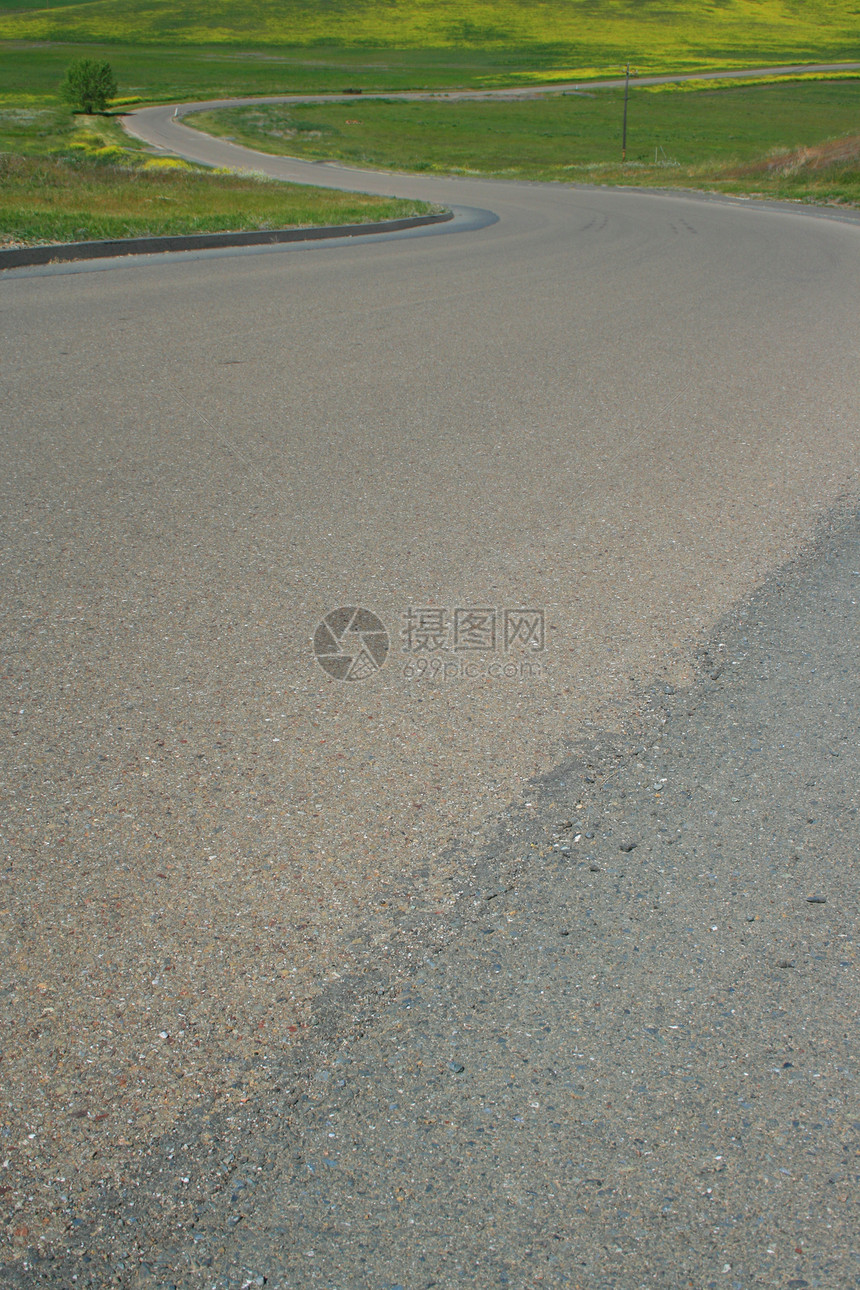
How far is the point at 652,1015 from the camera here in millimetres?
2240

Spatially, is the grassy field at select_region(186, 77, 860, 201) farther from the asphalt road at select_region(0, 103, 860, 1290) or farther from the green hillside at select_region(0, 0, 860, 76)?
the green hillside at select_region(0, 0, 860, 76)

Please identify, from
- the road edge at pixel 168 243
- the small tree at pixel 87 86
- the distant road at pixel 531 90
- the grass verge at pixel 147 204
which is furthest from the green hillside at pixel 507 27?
the road edge at pixel 168 243

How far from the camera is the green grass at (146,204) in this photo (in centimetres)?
1453

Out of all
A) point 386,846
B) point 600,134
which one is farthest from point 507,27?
point 386,846

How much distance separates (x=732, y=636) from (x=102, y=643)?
2363mm

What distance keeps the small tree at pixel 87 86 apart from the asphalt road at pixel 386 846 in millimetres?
63536

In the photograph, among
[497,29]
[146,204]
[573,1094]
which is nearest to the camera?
[573,1094]

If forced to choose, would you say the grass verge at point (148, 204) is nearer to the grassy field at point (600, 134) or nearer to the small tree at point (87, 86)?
the grassy field at point (600, 134)

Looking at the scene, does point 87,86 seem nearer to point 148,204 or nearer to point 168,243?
point 148,204

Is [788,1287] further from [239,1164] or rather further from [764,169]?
[764,169]

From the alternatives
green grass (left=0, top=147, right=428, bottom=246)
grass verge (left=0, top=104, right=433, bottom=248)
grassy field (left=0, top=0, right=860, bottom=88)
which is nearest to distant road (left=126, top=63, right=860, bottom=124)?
grassy field (left=0, top=0, right=860, bottom=88)

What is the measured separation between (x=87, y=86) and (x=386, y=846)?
227 feet

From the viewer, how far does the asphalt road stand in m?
1.87

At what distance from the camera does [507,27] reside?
112 metres
